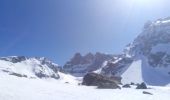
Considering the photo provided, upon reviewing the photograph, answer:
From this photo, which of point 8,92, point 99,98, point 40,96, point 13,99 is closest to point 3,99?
point 13,99

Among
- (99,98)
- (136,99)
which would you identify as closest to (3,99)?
(99,98)

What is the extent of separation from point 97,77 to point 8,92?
36763mm

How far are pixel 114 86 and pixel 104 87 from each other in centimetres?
387

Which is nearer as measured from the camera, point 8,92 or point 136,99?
point 8,92

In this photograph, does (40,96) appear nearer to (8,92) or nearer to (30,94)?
(30,94)

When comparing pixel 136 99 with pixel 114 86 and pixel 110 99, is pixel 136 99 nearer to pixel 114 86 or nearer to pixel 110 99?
pixel 110 99

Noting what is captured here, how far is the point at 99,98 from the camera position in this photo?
3108 centimetres

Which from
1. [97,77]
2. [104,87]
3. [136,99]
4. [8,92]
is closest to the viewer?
[8,92]

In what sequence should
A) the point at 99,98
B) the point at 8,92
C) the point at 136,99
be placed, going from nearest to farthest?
the point at 8,92, the point at 99,98, the point at 136,99

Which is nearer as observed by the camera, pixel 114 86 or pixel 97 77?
pixel 114 86

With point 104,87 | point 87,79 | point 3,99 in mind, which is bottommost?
point 3,99

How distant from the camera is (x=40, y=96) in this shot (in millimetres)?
27141

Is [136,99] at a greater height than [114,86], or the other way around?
[114,86]

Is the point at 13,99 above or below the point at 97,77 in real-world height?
below
